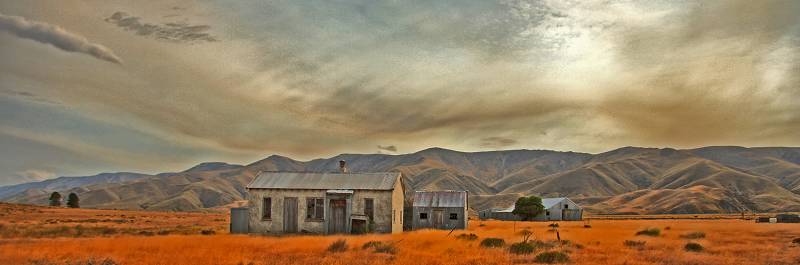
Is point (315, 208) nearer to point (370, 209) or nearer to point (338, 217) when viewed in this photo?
point (338, 217)

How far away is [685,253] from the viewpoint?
22.1m

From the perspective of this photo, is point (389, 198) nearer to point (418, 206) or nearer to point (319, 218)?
point (319, 218)

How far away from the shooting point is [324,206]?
37656 mm

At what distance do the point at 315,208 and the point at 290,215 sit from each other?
1722mm

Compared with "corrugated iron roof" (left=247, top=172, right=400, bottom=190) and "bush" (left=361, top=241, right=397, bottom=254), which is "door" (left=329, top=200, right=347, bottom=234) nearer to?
"corrugated iron roof" (left=247, top=172, right=400, bottom=190)

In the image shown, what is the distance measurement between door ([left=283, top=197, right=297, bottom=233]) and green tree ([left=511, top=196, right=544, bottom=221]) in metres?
50.2

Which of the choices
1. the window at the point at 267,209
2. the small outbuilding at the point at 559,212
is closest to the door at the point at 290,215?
the window at the point at 267,209

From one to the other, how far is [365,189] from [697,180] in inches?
7297

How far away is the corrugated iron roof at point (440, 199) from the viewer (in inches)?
1895

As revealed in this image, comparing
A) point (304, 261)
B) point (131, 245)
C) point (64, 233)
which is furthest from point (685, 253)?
point (64, 233)

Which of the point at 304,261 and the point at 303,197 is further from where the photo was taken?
the point at 303,197

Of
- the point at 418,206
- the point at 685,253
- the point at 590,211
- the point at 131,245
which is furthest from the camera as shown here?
the point at 590,211

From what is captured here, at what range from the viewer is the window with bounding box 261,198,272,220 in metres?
38.2

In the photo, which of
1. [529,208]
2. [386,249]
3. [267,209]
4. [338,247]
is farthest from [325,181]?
[529,208]
